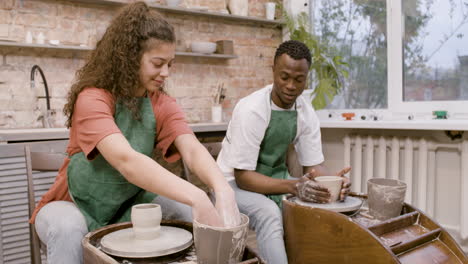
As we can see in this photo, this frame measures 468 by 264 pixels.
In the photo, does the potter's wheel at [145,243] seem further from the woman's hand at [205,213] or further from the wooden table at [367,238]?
the wooden table at [367,238]

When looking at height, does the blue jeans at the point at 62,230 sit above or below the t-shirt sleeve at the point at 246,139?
below

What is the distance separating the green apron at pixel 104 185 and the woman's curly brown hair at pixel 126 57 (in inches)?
1.8

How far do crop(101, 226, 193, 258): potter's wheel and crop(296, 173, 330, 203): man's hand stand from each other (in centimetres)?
47

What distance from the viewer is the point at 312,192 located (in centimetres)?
126

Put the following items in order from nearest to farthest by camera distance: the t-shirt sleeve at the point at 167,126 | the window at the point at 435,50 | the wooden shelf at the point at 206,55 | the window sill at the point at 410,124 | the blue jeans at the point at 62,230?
the blue jeans at the point at 62,230
the t-shirt sleeve at the point at 167,126
the window sill at the point at 410,124
the window at the point at 435,50
the wooden shelf at the point at 206,55

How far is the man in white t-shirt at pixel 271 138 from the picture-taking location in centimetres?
158

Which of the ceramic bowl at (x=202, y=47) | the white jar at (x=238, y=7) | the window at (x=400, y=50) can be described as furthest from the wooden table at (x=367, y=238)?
the white jar at (x=238, y=7)

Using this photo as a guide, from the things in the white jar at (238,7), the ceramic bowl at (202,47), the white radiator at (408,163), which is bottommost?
the white radiator at (408,163)

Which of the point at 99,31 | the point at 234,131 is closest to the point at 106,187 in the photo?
the point at 234,131

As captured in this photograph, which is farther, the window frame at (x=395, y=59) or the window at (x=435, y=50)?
the window frame at (x=395, y=59)

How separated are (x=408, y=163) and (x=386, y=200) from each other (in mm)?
1677

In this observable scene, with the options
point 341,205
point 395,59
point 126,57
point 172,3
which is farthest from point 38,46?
point 395,59

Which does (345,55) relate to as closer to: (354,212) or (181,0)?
(181,0)

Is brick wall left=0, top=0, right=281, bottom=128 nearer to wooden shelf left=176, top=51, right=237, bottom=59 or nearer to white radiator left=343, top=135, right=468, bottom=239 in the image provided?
wooden shelf left=176, top=51, right=237, bottom=59
